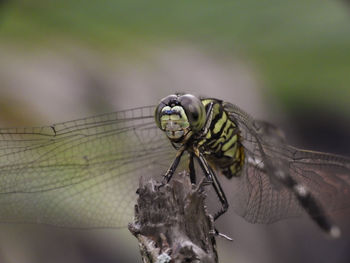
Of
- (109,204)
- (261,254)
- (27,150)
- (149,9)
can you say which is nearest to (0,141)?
(27,150)

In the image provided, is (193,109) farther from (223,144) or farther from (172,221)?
(172,221)

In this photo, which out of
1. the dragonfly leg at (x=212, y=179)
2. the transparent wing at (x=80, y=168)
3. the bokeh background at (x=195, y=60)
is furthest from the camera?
the bokeh background at (x=195, y=60)

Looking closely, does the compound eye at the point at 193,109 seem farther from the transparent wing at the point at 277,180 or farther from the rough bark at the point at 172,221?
the rough bark at the point at 172,221

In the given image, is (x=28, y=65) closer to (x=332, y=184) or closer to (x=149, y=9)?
(x=149, y=9)

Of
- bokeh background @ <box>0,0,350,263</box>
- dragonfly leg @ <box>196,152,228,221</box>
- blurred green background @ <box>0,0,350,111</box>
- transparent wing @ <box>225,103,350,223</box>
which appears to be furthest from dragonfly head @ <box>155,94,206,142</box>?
blurred green background @ <box>0,0,350,111</box>

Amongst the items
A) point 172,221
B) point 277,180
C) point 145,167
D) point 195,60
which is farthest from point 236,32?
point 172,221

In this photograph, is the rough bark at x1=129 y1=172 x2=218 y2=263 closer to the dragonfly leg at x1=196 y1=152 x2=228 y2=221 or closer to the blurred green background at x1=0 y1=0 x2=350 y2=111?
the dragonfly leg at x1=196 y1=152 x2=228 y2=221

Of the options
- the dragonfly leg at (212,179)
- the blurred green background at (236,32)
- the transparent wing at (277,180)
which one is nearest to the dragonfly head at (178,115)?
the dragonfly leg at (212,179)
